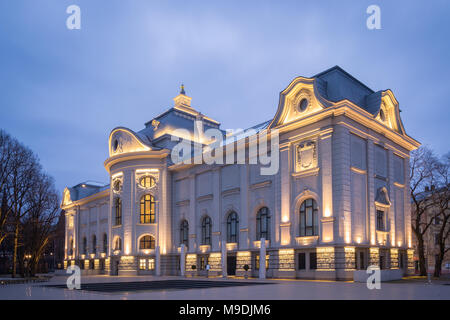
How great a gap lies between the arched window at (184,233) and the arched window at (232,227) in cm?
707

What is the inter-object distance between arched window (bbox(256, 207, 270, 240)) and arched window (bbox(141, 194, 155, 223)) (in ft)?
50.7

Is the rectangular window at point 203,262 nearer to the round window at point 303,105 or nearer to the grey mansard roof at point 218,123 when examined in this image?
the grey mansard roof at point 218,123

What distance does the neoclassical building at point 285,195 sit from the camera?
108 feet

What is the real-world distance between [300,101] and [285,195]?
7.89 m

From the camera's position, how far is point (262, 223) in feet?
128

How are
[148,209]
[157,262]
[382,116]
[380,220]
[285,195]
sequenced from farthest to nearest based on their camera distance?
[148,209] → [157,262] → [382,116] → [380,220] → [285,195]

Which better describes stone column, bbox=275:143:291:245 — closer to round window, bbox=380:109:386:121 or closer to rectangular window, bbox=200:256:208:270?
round window, bbox=380:109:386:121

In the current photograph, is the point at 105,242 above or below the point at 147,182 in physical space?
below

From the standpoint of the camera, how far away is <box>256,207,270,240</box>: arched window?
38531 millimetres

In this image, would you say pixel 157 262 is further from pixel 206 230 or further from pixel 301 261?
pixel 301 261

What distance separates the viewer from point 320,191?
33.5 meters

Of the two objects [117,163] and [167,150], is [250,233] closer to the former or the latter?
[167,150]

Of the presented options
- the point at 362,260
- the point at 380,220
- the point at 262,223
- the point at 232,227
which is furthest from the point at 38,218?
the point at 380,220

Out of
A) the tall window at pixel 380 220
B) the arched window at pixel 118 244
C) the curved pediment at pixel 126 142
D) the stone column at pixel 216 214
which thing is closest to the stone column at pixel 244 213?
the stone column at pixel 216 214
